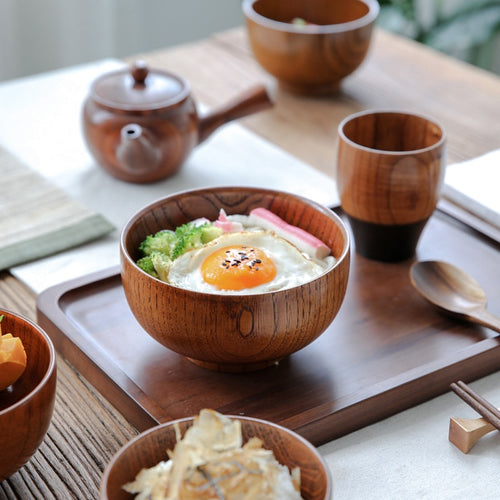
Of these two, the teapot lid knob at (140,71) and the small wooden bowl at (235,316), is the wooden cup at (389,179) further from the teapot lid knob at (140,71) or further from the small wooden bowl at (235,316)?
the teapot lid knob at (140,71)

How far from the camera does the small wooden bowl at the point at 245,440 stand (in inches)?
28.7

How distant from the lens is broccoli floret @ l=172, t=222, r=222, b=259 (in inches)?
42.4

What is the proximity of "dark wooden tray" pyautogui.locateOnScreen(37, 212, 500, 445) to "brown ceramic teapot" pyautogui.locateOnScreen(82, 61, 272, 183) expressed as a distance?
353mm

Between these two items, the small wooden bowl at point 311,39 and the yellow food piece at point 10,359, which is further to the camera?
the small wooden bowl at point 311,39

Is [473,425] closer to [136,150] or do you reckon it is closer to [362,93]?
[136,150]

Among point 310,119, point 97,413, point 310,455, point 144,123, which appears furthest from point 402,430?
point 310,119

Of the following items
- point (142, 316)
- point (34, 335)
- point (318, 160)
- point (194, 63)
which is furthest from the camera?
point (194, 63)

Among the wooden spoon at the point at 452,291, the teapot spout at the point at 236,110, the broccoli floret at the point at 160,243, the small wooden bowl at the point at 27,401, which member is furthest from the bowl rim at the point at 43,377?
the teapot spout at the point at 236,110

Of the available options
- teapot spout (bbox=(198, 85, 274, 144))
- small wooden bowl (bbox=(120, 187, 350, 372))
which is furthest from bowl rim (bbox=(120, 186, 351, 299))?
teapot spout (bbox=(198, 85, 274, 144))

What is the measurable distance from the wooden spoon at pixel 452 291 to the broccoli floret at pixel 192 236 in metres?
0.33

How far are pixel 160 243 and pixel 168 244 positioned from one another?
11 mm

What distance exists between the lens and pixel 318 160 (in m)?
1.70

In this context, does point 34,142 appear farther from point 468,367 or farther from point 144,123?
point 468,367

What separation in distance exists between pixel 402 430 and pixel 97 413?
0.38m
